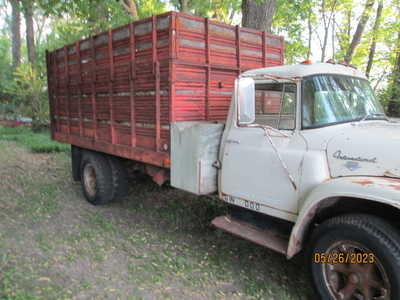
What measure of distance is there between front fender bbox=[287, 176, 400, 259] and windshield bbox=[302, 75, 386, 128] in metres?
0.60

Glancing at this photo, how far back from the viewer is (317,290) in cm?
272

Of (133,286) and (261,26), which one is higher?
(261,26)

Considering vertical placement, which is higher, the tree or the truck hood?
the tree

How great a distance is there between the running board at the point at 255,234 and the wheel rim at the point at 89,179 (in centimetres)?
297

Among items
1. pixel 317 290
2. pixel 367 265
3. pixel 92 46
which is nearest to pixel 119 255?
pixel 317 290

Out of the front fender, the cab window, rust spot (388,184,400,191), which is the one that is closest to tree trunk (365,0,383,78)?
the cab window

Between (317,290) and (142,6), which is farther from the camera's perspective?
(142,6)

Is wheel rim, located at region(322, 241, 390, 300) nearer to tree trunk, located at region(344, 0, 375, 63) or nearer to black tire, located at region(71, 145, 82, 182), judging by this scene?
black tire, located at region(71, 145, 82, 182)

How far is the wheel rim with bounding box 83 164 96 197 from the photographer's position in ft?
18.7

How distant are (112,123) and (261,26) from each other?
3.91m

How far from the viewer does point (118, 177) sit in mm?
5539

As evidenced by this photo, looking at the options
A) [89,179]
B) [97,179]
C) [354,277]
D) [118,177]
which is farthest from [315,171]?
[89,179]

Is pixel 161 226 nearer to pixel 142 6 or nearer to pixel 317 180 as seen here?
pixel 317 180
